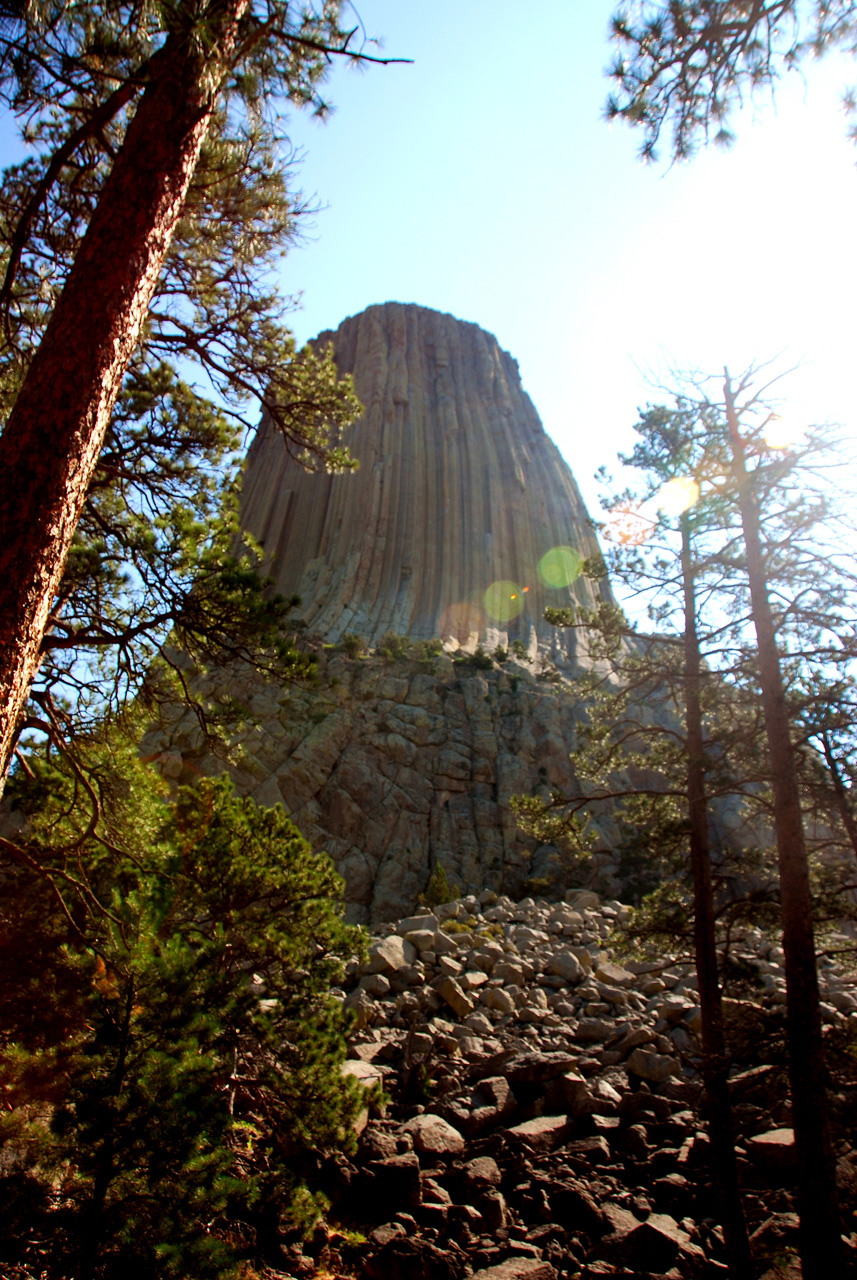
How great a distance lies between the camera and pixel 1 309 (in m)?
5.30

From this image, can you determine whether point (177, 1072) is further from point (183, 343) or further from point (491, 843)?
point (491, 843)

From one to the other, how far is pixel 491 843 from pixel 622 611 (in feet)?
66.9

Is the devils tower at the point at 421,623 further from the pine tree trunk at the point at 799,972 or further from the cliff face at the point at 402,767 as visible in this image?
the pine tree trunk at the point at 799,972

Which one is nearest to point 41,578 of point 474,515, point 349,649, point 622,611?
point 622,611

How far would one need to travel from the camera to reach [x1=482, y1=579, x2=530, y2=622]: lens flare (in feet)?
138

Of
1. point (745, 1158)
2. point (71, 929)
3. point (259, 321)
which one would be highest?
point (259, 321)

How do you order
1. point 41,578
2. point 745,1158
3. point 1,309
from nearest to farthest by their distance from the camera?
1. point 41,578
2. point 1,309
3. point 745,1158

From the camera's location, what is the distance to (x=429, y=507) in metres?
45.5

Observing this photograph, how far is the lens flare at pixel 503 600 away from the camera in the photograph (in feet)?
138

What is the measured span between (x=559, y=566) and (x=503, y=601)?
7.25 meters

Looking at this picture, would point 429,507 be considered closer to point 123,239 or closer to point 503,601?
point 503,601

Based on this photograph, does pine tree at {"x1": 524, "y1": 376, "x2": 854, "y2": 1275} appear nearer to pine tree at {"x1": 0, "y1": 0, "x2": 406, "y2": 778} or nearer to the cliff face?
pine tree at {"x1": 0, "y1": 0, "x2": 406, "y2": 778}

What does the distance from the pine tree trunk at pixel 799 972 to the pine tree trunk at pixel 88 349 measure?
16.7 ft

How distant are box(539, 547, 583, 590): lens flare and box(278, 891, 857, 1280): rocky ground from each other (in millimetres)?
35459
